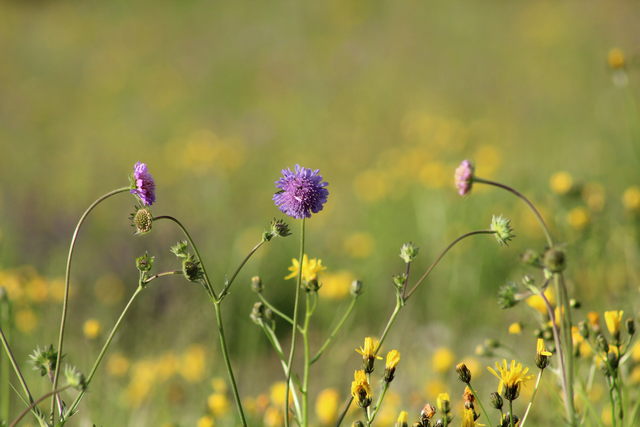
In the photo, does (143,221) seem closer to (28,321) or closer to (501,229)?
(501,229)

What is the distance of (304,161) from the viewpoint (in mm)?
5352

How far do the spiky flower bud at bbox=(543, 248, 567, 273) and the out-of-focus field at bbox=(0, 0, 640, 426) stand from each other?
0.82 m

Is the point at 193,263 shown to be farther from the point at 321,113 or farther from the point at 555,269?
the point at 321,113

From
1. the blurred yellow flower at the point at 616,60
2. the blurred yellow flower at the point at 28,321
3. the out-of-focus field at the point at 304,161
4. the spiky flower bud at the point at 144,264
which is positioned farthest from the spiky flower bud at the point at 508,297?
the blurred yellow flower at the point at 28,321

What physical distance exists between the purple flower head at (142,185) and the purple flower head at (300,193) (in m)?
0.19

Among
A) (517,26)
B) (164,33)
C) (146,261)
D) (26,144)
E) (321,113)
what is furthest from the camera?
(164,33)

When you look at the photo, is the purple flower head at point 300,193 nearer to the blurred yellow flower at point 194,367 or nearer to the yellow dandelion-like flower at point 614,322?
the yellow dandelion-like flower at point 614,322

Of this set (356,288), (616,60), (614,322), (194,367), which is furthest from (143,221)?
(616,60)

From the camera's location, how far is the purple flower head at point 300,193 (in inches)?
40.3

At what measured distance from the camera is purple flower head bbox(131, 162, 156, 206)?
38.8 inches

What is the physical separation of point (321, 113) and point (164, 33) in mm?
3916

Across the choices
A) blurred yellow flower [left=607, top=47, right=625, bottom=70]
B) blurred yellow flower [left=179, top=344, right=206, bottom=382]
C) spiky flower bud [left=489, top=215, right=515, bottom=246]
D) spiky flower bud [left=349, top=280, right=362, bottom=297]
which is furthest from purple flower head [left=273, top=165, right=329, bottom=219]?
blurred yellow flower [left=607, top=47, right=625, bottom=70]

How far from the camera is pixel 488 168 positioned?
3123 millimetres

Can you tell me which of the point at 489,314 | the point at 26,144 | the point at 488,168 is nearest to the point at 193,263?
the point at 489,314
